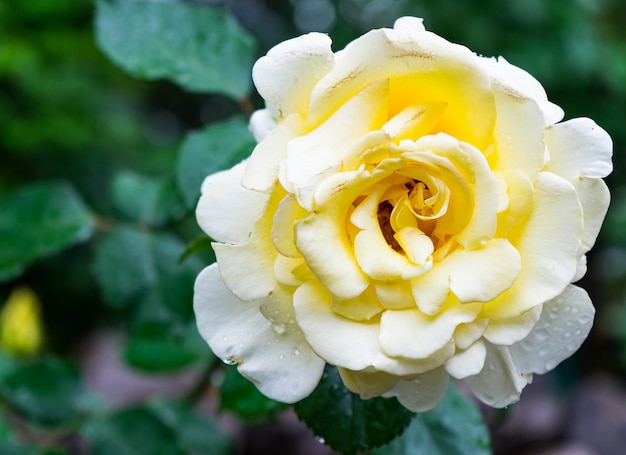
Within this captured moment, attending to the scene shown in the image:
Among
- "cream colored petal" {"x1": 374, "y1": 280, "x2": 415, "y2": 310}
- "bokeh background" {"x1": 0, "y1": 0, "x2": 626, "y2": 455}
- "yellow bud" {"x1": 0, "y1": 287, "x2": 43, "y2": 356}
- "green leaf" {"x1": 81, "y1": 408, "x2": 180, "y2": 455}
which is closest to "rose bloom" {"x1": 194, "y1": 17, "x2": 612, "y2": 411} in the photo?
"cream colored petal" {"x1": 374, "y1": 280, "x2": 415, "y2": 310}

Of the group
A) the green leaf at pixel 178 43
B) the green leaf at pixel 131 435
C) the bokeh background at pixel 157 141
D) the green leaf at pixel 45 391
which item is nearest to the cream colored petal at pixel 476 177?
the green leaf at pixel 178 43

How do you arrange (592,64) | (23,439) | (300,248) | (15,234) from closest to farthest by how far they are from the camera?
(300,248) < (15,234) < (23,439) < (592,64)

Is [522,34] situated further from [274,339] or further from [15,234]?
[274,339]

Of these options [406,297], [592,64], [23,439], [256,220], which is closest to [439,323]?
[406,297]

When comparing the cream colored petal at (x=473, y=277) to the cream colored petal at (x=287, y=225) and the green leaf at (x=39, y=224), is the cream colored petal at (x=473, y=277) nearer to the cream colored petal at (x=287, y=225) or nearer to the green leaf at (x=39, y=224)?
the cream colored petal at (x=287, y=225)

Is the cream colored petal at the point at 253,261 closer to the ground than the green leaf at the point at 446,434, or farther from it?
farther from it

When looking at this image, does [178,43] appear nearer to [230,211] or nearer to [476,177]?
[230,211]

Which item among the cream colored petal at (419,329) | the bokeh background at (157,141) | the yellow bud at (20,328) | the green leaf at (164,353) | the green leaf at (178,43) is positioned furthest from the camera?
the bokeh background at (157,141)
